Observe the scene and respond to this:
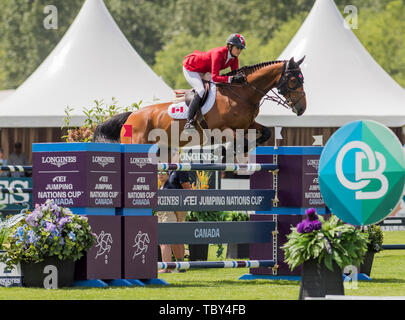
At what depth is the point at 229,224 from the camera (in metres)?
11.3

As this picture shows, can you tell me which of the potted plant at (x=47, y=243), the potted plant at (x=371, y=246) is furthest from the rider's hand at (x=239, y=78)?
the potted plant at (x=47, y=243)

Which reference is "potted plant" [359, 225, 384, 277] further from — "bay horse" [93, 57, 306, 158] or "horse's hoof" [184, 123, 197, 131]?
"horse's hoof" [184, 123, 197, 131]

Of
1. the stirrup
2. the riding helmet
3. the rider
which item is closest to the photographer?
the riding helmet

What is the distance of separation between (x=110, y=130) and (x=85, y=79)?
30.3 ft

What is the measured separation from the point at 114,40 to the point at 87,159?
14.7 meters

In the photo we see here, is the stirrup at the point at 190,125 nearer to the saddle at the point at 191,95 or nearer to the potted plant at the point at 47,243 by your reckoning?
the saddle at the point at 191,95

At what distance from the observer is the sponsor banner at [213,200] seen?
11023 millimetres

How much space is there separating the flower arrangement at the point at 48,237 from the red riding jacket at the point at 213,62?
3753mm

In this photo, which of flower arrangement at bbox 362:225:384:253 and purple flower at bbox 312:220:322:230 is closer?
purple flower at bbox 312:220:322:230

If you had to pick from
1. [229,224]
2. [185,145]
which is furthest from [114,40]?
[229,224]

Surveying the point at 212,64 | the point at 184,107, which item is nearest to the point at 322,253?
the point at 212,64

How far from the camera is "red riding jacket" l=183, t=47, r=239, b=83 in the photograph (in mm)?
12930

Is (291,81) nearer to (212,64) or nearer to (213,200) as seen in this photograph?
(212,64)

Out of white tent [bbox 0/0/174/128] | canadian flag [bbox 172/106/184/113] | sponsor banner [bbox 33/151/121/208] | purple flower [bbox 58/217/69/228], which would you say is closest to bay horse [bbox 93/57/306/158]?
canadian flag [bbox 172/106/184/113]
